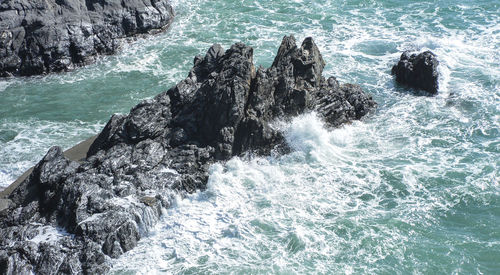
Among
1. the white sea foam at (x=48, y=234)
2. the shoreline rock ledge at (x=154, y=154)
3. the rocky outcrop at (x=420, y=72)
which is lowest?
the white sea foam at (x=48, y=234)

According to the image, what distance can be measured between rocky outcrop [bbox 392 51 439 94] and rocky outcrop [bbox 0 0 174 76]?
66.6 feet

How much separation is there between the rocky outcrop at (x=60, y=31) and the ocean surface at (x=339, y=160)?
3.71 ft

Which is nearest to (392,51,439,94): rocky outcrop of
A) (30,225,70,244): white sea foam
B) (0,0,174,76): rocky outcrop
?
(0,0,174,76): rocky outcrop

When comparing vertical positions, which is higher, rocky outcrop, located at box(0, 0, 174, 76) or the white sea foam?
rocky outcrop, located at box(0, 0, 174, 76)

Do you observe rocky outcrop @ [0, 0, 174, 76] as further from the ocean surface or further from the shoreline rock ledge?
the shoreline rock ledge

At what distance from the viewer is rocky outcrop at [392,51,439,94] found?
32.4 meters

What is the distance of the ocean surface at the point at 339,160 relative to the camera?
70.3 ft

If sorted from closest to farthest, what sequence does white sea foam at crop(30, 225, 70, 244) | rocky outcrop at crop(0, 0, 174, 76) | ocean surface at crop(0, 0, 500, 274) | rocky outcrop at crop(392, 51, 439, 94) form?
ocean surface at crop(0, 0, 500, 274) < white sea foam at crop(30, 225, 70, 244) < rocky outcrop at crop(392, 51, 439, 94) < rocky outcrop at crop(0, 0, 174, 76)

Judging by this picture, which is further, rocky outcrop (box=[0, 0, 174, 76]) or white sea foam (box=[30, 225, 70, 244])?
rocky outcrop (box=[0, 0, 174, 76])

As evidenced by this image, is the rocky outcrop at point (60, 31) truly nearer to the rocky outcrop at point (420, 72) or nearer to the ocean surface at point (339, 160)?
the ocean surface at point (339, 160)

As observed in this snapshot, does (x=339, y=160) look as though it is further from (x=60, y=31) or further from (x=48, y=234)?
(x=60, y=31)

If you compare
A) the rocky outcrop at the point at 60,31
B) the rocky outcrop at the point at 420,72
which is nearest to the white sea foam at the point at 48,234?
the rocky outcrop at the point at 60,31

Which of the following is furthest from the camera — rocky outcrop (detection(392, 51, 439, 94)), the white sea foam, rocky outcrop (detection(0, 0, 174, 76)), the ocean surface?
rocky outcrop (detection(0, 0, 174, 76))

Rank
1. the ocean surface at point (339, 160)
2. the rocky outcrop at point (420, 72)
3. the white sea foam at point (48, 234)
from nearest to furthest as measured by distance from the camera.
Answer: the ocean surface at point (339, 160) < the white sea foam at point (48, 234) < the rocky outcrop at point (420, 72)
